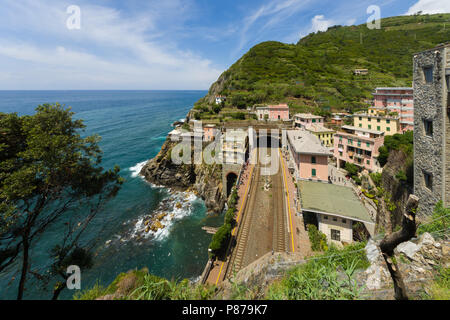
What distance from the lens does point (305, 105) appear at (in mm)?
49031

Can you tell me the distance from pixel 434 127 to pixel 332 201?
26.7 feet

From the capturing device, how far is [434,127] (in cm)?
933

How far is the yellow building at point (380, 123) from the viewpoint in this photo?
25.5 meters

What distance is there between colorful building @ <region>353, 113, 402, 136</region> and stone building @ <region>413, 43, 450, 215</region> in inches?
771

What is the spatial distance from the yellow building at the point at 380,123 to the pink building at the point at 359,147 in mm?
2512

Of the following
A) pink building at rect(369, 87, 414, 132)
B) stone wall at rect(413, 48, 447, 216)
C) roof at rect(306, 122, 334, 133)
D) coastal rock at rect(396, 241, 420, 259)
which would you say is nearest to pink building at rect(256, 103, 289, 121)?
roof at rect(306, 122, 334, 133)

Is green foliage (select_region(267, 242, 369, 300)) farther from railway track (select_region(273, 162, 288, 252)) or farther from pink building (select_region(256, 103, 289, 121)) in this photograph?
pink building (select_region(256, 103, 289, 121))

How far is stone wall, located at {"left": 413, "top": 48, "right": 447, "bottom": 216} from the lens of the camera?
8.88 m

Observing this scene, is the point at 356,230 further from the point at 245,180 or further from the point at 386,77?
the point at 386,77

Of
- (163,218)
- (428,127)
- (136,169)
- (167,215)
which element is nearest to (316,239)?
(428,127)

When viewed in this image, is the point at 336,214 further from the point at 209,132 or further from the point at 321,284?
the point at 209,132

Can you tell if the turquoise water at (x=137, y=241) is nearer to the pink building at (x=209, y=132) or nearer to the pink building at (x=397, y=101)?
the pink building at (x=209, y=132)

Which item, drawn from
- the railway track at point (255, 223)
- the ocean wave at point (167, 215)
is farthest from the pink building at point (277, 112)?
the ocean wave at point (167, 215)

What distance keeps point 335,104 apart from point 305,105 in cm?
729
